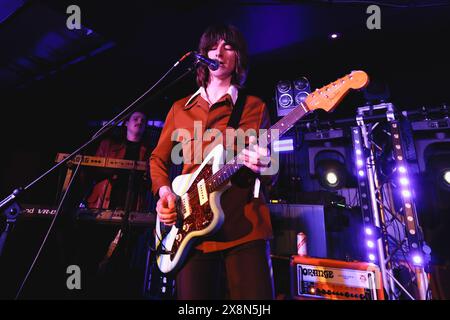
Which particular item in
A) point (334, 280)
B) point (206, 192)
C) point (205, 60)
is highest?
point (205, 60)

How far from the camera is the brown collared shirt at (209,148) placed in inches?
55.1

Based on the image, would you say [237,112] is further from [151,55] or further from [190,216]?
[151,55]

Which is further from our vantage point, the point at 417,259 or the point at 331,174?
the point at 331,174

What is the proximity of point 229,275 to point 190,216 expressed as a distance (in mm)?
429

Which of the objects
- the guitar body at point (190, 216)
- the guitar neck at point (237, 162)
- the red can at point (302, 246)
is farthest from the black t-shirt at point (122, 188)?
the red can at point (302, 246)

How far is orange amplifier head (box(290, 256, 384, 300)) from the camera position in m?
2.85

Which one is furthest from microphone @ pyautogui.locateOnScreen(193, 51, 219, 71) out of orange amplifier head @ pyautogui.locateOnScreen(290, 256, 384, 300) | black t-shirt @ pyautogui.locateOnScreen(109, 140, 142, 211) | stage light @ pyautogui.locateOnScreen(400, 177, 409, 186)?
stage light @ pyautogui.locateOnScreen(400, 177, 409, 186)

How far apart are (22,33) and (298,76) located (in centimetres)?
482

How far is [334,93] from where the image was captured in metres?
1.70

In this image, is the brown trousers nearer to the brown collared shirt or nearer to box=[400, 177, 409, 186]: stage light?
the brown collared shirt

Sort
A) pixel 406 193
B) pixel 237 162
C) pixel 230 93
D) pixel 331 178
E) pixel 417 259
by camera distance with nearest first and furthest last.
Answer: pixel 237 162 < pixel 230 93 < pixel 417 259 < pixel 406 193 < pixel 331 178

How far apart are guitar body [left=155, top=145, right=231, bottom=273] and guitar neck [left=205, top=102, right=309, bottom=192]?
4cm

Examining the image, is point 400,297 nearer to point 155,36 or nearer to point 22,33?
point 155,36

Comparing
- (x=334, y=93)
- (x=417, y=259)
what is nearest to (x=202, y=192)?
(x=334, y=93)
